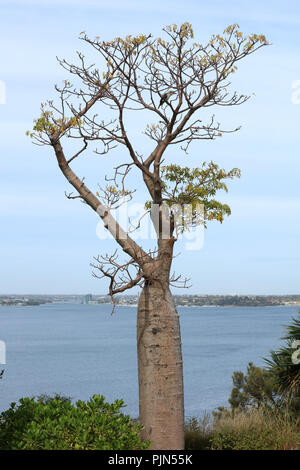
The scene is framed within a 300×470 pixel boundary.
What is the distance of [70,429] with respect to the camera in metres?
6.01

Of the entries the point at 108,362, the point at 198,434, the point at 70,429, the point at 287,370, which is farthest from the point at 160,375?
the point at 108,362

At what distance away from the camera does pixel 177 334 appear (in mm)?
7191

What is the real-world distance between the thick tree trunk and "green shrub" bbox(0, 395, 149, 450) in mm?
556

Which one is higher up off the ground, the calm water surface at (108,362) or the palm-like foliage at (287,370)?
the palm-like foliage at (287,370)

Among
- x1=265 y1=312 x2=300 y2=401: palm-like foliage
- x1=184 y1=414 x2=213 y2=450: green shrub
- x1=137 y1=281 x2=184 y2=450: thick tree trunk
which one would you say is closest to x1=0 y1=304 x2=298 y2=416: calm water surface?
x1=265 y1=312 x2=300 y2=401: palm-like foliage

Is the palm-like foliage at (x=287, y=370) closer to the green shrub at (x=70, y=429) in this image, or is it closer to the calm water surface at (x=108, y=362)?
the green shrub at (x=70, y=429)

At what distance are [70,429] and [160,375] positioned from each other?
136cm

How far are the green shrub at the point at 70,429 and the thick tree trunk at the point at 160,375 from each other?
556 millimetres

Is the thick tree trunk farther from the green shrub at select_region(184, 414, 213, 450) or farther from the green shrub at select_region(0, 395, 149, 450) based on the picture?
the green shrub at select_region(184, 414, 213, 450)

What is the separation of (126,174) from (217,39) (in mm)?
2012

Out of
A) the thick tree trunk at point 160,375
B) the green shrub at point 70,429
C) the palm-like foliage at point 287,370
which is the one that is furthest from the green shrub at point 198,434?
the green shrub at point 70,429

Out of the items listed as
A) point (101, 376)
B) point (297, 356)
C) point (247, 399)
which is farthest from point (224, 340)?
point (297, 356)

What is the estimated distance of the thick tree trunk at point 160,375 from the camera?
276 inches
